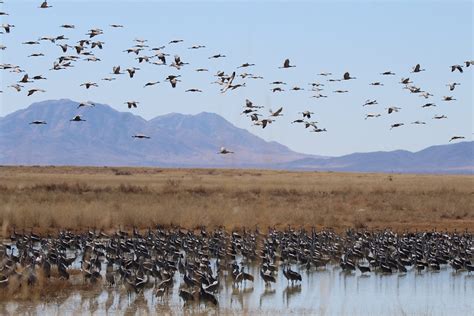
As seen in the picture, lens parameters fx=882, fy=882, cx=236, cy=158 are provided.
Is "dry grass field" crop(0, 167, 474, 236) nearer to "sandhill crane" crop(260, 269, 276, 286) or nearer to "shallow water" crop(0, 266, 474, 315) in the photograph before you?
"shallow water" crop(0, 266, 474, 315)

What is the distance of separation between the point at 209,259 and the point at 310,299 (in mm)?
6159

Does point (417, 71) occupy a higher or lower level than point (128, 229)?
higher

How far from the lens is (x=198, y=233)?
35.5m

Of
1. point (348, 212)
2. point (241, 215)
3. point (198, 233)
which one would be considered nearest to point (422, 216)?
point (348, 212)

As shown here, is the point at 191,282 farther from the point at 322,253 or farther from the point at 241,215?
the point at 241,215

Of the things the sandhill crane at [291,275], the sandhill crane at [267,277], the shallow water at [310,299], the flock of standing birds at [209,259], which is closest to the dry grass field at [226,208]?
the flock of standing birds at [209,259]

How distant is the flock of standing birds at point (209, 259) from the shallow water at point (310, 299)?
8.9 inches

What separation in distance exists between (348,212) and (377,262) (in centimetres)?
1797

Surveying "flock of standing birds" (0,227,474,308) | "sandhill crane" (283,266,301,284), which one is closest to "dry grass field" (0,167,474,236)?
"flock of standing birds" (0,227,474,308)

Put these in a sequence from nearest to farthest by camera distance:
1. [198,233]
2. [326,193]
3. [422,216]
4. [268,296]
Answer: [268,296]
[198,233]
[422,216]
[326,193]

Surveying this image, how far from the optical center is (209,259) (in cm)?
2694

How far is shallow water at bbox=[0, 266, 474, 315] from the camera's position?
64.6 ft

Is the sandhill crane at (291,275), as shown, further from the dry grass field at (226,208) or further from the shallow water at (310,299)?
the dry grass field at (226,208)

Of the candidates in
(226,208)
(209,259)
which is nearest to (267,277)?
(209,259)
